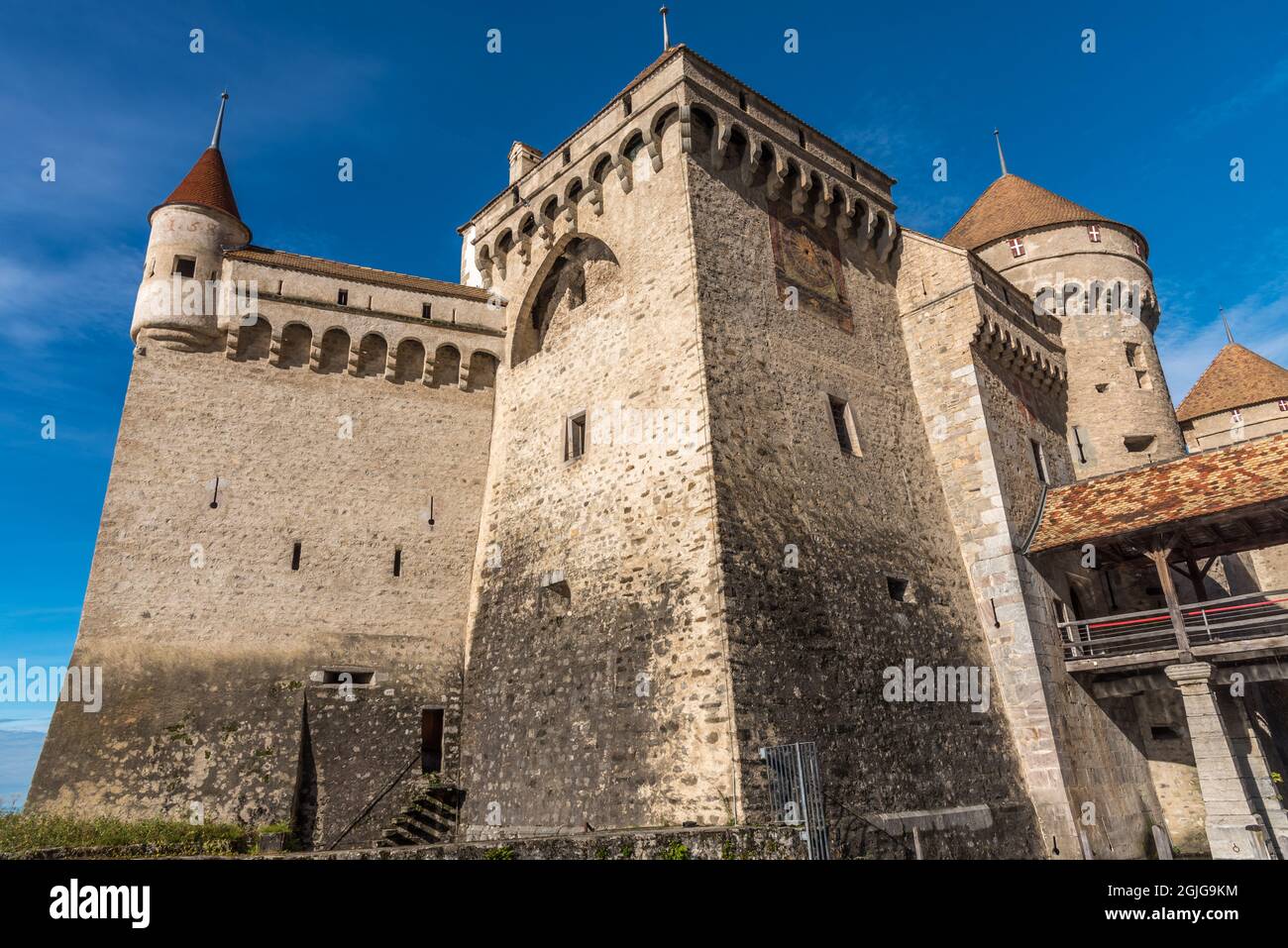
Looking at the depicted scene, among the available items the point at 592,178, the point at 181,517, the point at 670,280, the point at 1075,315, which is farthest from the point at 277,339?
the point at 1075,315

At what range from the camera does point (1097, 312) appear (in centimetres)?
1966

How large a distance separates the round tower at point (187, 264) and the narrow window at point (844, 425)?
36.1 ft

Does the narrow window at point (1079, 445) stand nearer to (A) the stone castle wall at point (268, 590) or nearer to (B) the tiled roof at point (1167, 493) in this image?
(B) the tiled roof at point (1167, 493)

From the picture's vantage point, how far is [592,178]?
14.6 meters

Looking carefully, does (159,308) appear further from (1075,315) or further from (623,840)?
(1075,315)

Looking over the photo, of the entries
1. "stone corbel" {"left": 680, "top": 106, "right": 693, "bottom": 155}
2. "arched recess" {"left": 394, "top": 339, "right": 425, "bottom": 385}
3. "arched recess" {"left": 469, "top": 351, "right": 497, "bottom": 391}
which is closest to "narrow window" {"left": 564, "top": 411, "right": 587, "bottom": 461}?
"arched recess" {"left": 469, "top": 351, "right": 497, "bottom": 391}

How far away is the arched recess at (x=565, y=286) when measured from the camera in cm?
1455

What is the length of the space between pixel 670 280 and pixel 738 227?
176 cm

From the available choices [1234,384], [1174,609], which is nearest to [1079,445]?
[1174,609]

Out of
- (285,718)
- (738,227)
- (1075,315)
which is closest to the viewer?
(285,718)

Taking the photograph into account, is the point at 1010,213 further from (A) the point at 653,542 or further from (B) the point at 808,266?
(A) the point at 653,542

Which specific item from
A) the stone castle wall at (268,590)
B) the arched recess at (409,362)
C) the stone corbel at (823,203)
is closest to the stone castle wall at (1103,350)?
the stone corbel at (823,203)

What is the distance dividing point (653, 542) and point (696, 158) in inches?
258

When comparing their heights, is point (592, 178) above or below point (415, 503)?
above
